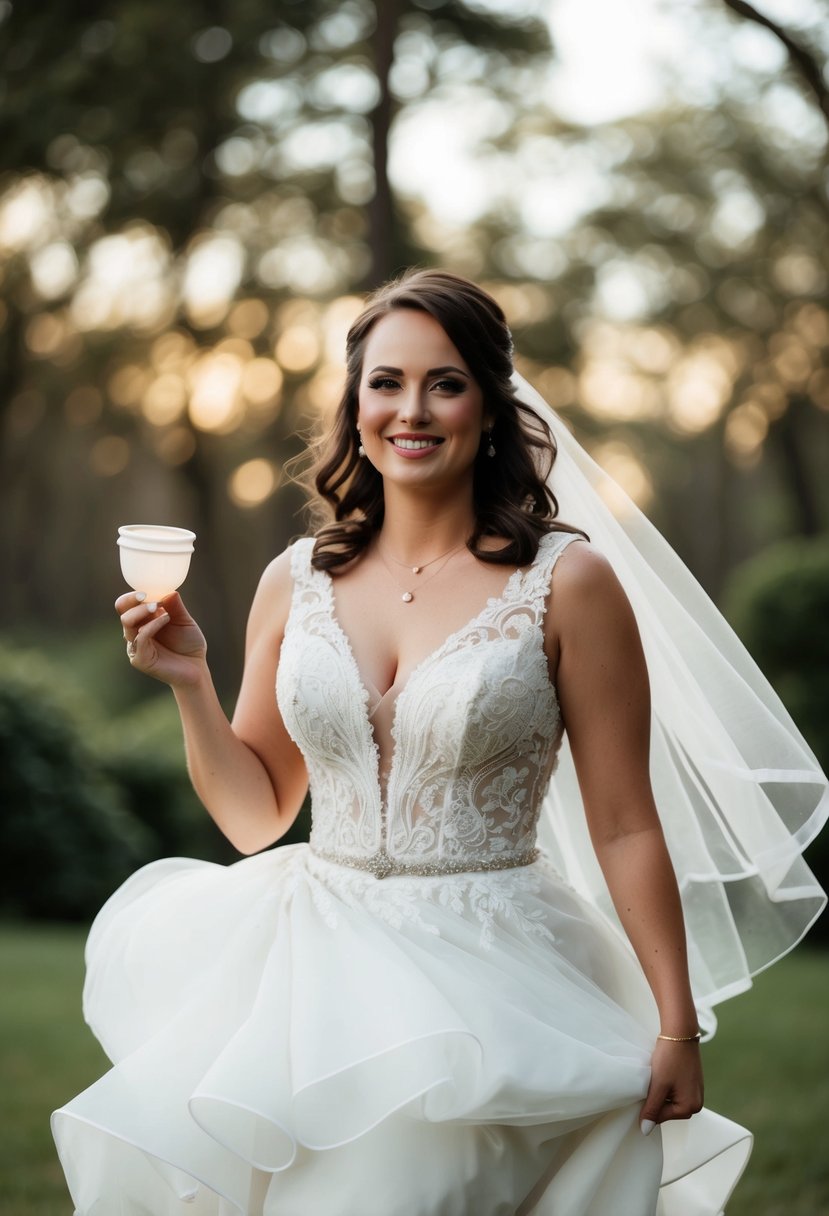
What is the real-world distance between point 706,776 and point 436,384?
1163mm

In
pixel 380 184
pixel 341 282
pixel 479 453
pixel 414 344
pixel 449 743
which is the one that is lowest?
pixel 449 743

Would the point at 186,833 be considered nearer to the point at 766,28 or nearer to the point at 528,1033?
the point at 766,28

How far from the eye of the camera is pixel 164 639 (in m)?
3.13

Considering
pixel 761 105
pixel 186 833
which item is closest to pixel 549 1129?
pixel 186 833

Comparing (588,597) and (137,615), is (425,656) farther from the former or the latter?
(137,615)

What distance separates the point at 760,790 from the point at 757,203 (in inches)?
855

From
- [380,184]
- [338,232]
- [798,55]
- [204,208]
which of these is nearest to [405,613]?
[798,55]

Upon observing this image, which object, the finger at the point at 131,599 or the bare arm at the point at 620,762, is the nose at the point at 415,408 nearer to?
the bare arm at the point at 620,762

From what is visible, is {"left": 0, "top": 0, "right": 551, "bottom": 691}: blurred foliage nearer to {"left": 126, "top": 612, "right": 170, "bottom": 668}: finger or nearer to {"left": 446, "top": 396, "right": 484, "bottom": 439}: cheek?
{"left": 446, "top": 396, "right": 484, "bottom": 439}: cheek

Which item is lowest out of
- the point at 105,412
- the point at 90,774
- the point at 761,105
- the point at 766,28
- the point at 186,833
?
the point at 186,833

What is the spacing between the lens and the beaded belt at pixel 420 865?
2865 millimetres

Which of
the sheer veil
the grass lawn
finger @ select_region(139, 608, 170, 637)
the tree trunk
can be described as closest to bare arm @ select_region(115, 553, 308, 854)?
finger @ select_region(139, 608, 170, 637)

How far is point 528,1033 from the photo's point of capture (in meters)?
2.49

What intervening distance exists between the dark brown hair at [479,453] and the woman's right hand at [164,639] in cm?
39
